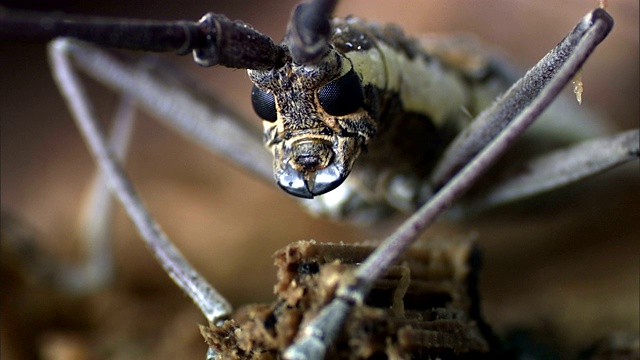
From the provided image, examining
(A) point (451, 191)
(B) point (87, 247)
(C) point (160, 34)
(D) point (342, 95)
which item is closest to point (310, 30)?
(D) point (342, 95)

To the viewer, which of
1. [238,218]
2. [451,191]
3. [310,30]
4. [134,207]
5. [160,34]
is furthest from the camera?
[238,218]

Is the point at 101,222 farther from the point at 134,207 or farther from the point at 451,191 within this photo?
the point at 451,191

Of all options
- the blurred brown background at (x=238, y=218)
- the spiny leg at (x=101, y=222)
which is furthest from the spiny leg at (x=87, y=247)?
the blurred brown background at (x=238, y=218)

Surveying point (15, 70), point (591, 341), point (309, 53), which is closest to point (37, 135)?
point (15, 70)

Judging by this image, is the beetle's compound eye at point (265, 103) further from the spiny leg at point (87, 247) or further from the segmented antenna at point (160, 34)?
the spiny leg at point (87, 247)

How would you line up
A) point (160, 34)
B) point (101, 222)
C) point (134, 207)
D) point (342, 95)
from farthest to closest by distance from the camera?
point (101, 222) → point (134, 207) → point (342, 95) → point (160, 34)

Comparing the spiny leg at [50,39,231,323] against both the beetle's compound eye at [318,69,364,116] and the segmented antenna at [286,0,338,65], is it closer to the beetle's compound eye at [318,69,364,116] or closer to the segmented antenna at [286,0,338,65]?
the beetle's compound eye at [318,69,364,116]

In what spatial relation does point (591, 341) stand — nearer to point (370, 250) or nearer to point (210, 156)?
point (370, 250)
